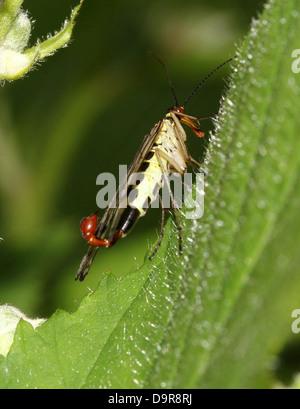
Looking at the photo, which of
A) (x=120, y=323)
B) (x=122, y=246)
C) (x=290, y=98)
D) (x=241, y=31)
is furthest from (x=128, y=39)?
(x=290, y=98)

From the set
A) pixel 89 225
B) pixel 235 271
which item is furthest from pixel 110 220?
pixel 235 271

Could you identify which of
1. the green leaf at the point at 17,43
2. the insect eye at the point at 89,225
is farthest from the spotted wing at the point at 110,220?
the green leaf at the point at 17,43

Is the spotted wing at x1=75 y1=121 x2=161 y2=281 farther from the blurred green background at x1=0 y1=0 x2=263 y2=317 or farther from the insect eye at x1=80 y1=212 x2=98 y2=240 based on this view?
the blurred green background at x1=0 y1=0 x2=263 y2=317

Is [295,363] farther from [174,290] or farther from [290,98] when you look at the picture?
[290,98]

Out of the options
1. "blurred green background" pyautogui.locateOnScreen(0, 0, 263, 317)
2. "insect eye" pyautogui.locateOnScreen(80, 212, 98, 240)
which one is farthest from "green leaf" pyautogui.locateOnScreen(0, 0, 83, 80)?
"blurred green background" pyautogui.locateOnScreen(0, 0, 263, 317)

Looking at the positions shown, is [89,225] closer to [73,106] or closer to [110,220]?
[110,220]
